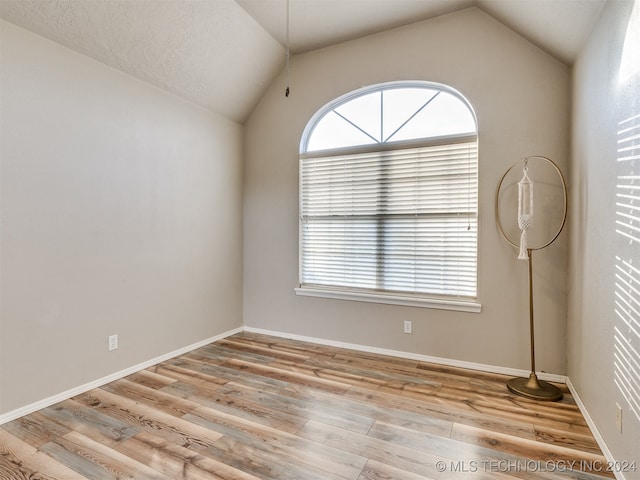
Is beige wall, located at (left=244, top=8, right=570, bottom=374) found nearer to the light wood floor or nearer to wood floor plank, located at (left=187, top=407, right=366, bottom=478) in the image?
the light wood floor

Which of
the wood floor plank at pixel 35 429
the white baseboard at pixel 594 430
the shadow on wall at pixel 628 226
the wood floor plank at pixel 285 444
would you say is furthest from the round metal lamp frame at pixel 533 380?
the wood floor plank at pixel 35 429

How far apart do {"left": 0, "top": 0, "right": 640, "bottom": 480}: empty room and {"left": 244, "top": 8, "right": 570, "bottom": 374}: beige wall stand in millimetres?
21

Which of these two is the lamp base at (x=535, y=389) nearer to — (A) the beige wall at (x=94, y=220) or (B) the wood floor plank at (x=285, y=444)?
(B) the wood floor plank at (x=285, y=444)

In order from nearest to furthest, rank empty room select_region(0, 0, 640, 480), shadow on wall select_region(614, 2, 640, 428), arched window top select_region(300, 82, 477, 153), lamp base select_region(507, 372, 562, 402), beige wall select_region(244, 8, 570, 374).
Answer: shadow on wall select_region(614, 2, 640, 428), empty room select_region(0, 0, 640, 480), lamp base select_region(507, 372, 562, 402), beige wall select_region(244, 8, 570, 374), arched window top select_region(300, 82, 477, 153)

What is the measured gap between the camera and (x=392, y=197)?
3.55 metres

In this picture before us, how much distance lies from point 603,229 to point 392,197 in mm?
1827

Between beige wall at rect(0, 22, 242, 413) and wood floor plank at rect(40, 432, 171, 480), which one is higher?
beige wall at rect(0, 22, 242, 413)

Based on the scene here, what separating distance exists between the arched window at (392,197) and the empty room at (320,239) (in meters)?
0.03

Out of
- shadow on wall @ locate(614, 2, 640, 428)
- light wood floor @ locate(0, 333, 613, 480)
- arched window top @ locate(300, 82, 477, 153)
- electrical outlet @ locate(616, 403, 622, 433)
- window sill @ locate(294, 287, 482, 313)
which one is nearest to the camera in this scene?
shadow on wall @ locate(614, 2, 640, 428)

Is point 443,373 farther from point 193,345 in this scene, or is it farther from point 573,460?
point 193,345

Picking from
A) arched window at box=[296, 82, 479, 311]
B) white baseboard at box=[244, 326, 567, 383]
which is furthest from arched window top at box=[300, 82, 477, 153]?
white baseboard at box=[244, 326, 567, 383]

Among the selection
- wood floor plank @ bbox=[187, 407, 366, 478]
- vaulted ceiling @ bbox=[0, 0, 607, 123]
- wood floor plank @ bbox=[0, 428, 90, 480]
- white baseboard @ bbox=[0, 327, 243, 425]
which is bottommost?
wood floor plank @ bbox=[0, 428, 90, 480]

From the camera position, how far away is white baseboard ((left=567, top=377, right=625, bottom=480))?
178 centimetres

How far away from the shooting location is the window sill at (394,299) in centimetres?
316
